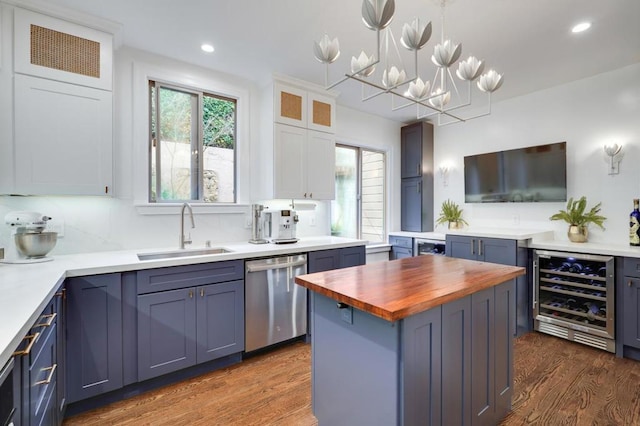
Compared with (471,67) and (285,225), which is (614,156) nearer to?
(471,67)

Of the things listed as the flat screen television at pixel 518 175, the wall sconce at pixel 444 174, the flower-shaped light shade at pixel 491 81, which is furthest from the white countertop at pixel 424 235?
the flower-shaped light shade at pixel 491 81

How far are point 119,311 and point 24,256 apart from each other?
0.76 metres

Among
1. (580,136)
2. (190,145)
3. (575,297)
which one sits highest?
(580,136)

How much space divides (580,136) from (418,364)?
3.65 meters

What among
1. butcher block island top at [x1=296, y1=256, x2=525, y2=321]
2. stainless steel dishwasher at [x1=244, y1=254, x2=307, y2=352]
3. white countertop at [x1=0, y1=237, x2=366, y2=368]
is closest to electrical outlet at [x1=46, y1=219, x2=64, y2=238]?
white countertop at [x1=0, y1=237, x2=366, y2=368]

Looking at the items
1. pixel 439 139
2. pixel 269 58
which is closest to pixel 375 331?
pixel 269 58

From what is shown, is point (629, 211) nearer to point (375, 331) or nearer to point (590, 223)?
point (590, 223)

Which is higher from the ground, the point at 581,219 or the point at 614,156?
the point at 614,156

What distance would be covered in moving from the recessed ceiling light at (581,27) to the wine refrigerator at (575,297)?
6.47ft

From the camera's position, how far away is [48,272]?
5.76 feet

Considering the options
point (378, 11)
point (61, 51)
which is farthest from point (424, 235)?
point (61, 51)

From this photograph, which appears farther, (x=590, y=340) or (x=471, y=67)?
(x=590, y=340)

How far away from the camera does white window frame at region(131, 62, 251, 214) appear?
2680 mm

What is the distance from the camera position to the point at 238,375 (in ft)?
7.88
